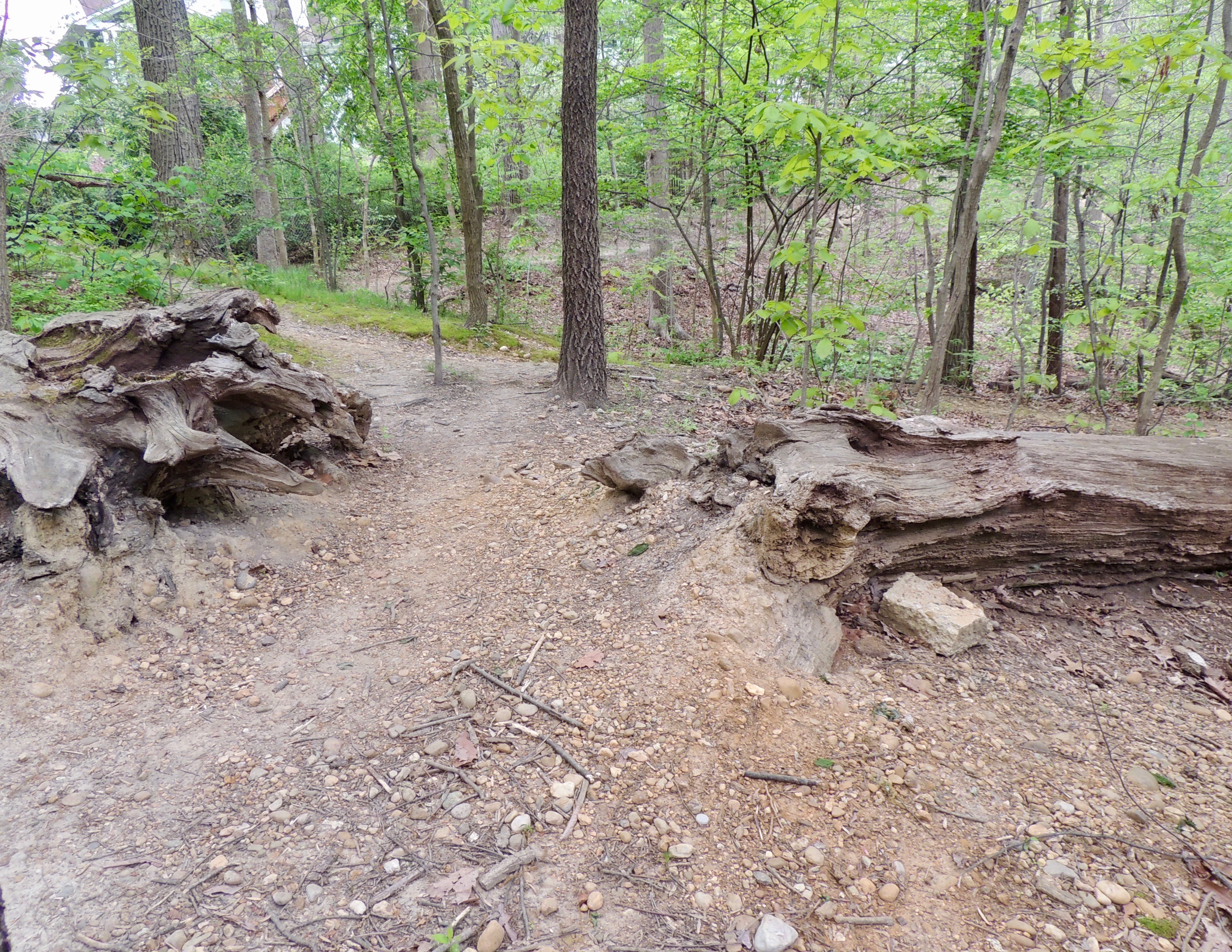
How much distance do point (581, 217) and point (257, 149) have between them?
30.4 ft

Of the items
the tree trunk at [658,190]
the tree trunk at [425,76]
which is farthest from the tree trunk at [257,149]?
the tree trunk at [658,190]

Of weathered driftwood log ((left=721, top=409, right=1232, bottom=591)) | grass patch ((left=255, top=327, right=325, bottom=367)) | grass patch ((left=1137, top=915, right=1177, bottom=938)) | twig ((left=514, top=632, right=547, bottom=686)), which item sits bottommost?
grass patch ((left=1137, top=915, right=1177, bottom=938))

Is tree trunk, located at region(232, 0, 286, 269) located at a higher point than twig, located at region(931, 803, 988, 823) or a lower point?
higher

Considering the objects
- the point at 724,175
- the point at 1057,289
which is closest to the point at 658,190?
the point at 724,175

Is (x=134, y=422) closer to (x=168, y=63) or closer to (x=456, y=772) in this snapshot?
(x=456, y=772)

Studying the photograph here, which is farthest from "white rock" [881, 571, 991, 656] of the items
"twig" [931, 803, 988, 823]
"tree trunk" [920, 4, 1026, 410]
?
"tree trunk" [920, 4, 1026, 410]

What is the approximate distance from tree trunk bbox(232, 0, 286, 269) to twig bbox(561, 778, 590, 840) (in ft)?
35.0

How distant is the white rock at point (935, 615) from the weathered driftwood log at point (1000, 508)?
116 millimetres

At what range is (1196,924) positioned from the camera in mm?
1800

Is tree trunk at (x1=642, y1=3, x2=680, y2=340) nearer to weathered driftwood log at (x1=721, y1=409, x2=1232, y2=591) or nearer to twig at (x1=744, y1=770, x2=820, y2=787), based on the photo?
weathered driftwood log at (x1=721, y1=409, x2=1232, y2=591)

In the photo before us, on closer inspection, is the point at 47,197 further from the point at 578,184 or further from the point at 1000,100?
the point at 1000,100

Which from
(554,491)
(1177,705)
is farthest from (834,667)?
Result: (554,491)

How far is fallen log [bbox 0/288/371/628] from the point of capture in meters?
3.15

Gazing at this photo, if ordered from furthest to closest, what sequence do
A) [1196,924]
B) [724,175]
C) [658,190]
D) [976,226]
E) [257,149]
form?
[257,149] → [724,175] → [658,190] → [976,226] → [1196,924]
